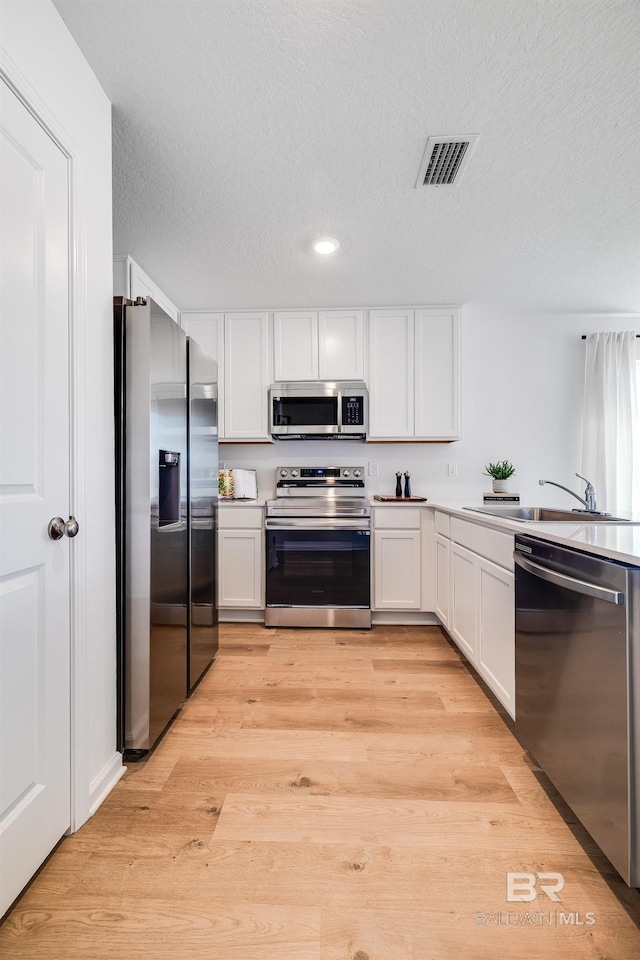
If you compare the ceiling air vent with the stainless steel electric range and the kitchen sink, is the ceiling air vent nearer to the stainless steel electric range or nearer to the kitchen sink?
the kitchen sink

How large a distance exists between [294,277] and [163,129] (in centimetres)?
131

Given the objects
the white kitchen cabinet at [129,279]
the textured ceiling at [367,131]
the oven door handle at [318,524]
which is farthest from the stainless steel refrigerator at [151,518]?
the oven door handle at [318,524]

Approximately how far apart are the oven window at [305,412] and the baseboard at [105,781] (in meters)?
2.40

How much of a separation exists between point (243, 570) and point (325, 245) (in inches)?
87.7

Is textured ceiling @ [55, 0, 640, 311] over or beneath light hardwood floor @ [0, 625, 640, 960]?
over

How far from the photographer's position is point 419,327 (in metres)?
3.48

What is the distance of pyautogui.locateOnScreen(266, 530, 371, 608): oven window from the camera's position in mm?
3225

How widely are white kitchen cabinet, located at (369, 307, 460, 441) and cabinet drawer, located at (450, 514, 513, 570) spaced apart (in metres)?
1.00

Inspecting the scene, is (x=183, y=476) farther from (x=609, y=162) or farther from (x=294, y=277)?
(x=609, y=162)

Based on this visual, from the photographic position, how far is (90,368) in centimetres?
146

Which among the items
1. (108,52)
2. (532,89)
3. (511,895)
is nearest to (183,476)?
(108,52)

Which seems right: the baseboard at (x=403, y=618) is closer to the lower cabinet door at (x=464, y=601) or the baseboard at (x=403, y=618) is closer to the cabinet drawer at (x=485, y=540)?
the lower cabinet door at (x=464, y=601)

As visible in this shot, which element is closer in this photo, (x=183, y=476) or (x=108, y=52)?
(x=108, y=52)

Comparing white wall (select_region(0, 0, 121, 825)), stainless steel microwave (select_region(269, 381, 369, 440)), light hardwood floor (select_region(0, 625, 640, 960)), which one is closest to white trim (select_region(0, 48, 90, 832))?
white wall (select_region(0, 0, 121, 825))
